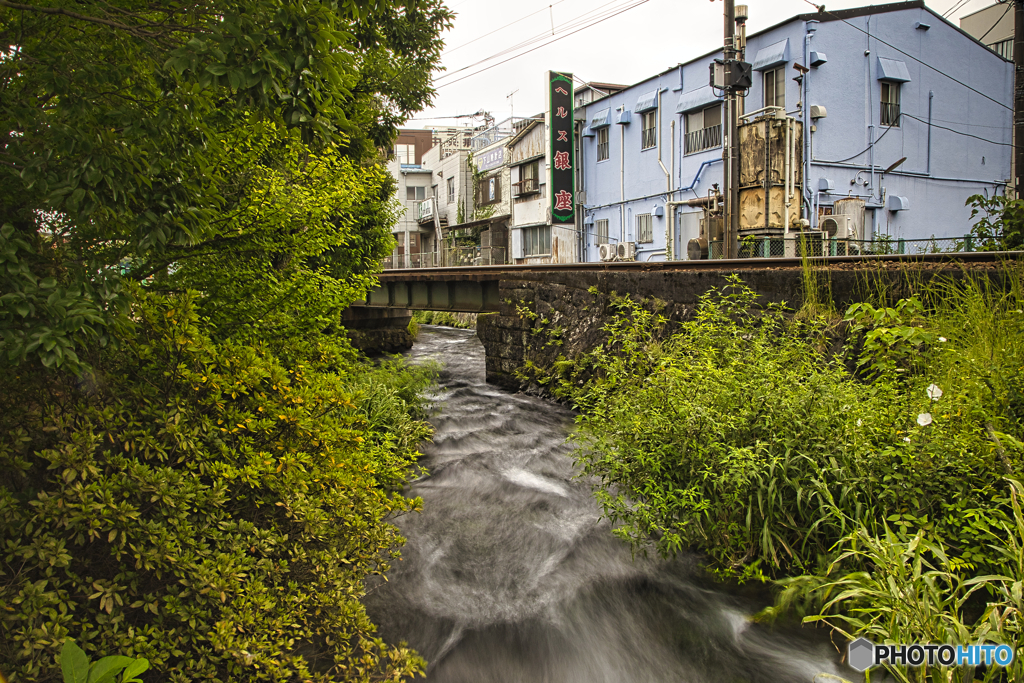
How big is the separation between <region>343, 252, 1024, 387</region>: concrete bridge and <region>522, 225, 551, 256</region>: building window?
15.7 m

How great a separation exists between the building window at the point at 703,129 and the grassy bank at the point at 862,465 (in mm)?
19466

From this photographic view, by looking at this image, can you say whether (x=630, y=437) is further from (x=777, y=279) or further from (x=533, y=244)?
(x=533, y=244)

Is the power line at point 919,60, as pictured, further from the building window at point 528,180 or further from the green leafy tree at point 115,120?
the green leafy tree at point 115,120

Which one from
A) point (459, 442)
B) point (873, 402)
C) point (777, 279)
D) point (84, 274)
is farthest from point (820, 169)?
point (84, 274)

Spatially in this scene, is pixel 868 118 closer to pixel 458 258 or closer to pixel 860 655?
pixel 860 655

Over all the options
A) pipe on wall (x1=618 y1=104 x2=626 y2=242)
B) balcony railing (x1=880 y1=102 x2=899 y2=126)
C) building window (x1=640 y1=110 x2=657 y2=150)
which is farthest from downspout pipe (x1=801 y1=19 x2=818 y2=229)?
pipe on wall (x1=618 y1=104 x2=626 y2=242)

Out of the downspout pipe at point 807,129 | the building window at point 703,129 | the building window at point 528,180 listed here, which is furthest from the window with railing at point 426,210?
the downspout pipe at point 807,129

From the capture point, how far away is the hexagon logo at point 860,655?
4164 millimetres

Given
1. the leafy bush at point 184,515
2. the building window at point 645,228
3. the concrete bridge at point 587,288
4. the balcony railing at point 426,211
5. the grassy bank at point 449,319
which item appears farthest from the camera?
the balcony railing at point 426,211

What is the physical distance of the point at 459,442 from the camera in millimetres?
10680

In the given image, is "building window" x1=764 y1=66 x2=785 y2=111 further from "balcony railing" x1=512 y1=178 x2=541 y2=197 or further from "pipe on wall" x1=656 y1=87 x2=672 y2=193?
"balcony railing" x1=512 y1=178 x2=541 y2=197

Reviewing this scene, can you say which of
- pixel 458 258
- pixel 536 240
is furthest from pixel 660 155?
pixel 458 258

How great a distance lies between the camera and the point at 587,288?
12383 mm

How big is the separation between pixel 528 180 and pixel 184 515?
115 ft
